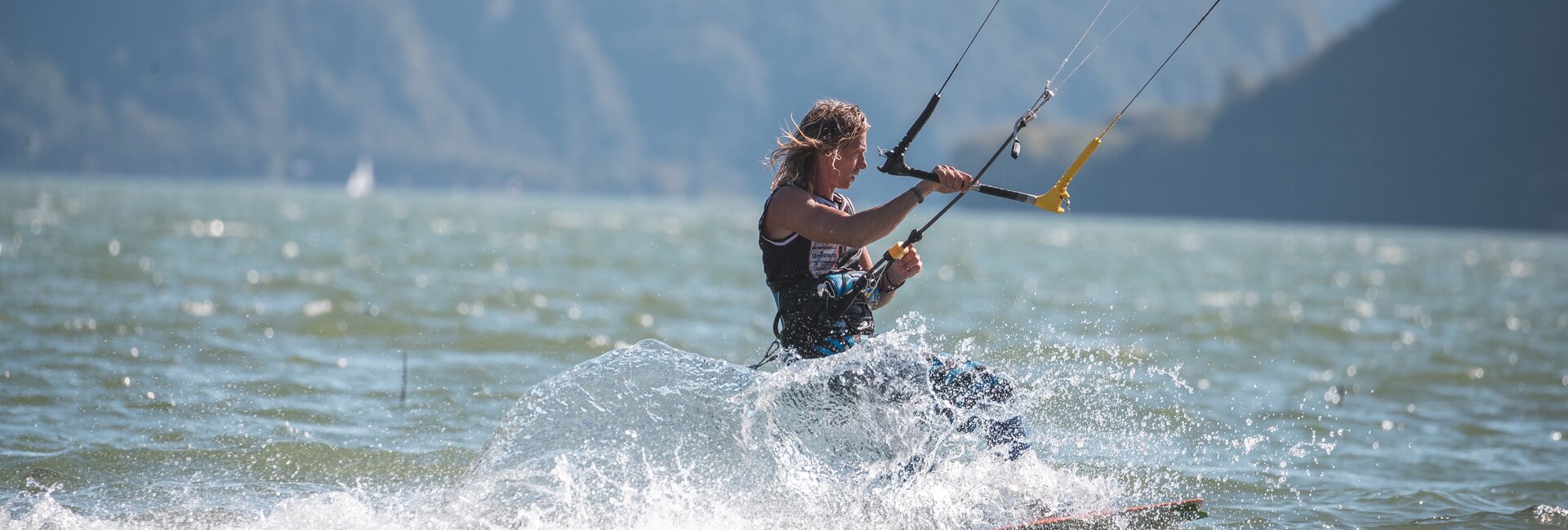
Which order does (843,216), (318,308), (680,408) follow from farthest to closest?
(318,308) → (680,408) → (843,216)

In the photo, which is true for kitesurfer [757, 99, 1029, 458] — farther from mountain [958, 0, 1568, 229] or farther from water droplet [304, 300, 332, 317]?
mountain [958, 0, 1568, 229]

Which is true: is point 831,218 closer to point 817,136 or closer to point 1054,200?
point 817,136

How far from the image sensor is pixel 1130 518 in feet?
24.0

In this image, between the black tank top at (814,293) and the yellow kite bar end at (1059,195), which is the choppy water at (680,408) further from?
the yellow kite bar end at (1059,195)

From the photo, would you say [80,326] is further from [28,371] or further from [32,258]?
[32,258]

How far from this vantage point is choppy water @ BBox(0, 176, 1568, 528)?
686 centimetres

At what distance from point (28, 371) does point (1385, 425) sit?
10724 millimetres

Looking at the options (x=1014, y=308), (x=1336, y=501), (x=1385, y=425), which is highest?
(x=1014, y=308)

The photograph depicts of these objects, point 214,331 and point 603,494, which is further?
point 214,331

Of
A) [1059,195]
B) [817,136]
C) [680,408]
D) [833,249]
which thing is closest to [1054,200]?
[1059,195]

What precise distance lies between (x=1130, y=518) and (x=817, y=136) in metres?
2.61

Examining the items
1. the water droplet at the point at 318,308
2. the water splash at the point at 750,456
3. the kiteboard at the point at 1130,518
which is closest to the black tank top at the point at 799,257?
the water splash at the point at 750,456

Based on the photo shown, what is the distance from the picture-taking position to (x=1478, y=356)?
18031 mm

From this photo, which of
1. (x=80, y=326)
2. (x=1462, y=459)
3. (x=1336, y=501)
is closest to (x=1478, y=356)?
(x=1462, y=459)
